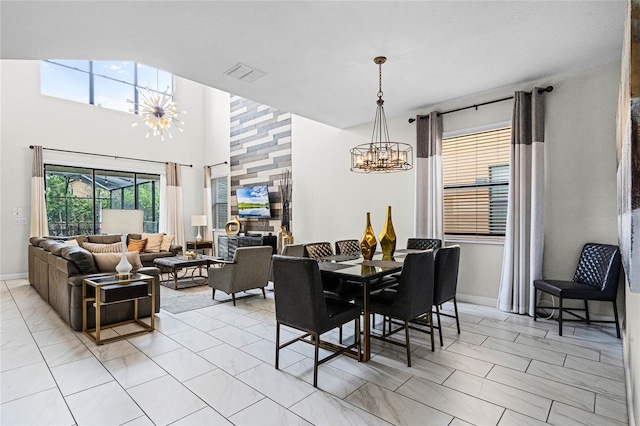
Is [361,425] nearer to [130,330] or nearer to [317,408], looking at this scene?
[317,408]

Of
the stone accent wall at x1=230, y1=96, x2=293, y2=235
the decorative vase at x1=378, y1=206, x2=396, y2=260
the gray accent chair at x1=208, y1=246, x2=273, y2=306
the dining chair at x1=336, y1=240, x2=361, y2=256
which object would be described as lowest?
the gray accent chair at x1=208, y1=246, x2=273, y2=306

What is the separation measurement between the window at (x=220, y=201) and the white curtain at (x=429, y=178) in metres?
5.39

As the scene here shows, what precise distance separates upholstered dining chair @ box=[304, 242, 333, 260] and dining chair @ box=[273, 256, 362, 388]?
1094 mm

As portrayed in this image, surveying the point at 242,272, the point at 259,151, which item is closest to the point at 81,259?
the point at 242,272

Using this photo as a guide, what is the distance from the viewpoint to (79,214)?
724 cm

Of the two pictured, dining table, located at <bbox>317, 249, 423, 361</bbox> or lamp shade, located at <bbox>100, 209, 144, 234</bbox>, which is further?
lamp shade, located at <bbox>100, 209, 144, 234</bbox>

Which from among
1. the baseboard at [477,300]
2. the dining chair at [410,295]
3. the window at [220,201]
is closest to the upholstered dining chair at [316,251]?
the dining chair at [410,295]

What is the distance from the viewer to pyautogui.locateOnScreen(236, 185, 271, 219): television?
7160mm

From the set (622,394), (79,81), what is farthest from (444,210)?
(79,81)

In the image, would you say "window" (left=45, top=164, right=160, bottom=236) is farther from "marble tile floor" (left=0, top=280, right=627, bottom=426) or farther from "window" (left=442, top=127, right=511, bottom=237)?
"window" (left=442, top=127, right=511, bottom=237)

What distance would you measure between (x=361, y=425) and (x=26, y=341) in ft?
11.0

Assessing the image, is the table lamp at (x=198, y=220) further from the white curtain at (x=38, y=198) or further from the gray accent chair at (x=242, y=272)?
the gray accent chair at (x=242, y=272)

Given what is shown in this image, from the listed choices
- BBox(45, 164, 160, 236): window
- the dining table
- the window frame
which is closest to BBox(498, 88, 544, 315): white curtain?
the window frame

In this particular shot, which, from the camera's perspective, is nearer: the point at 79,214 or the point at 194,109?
the point at 79,214
